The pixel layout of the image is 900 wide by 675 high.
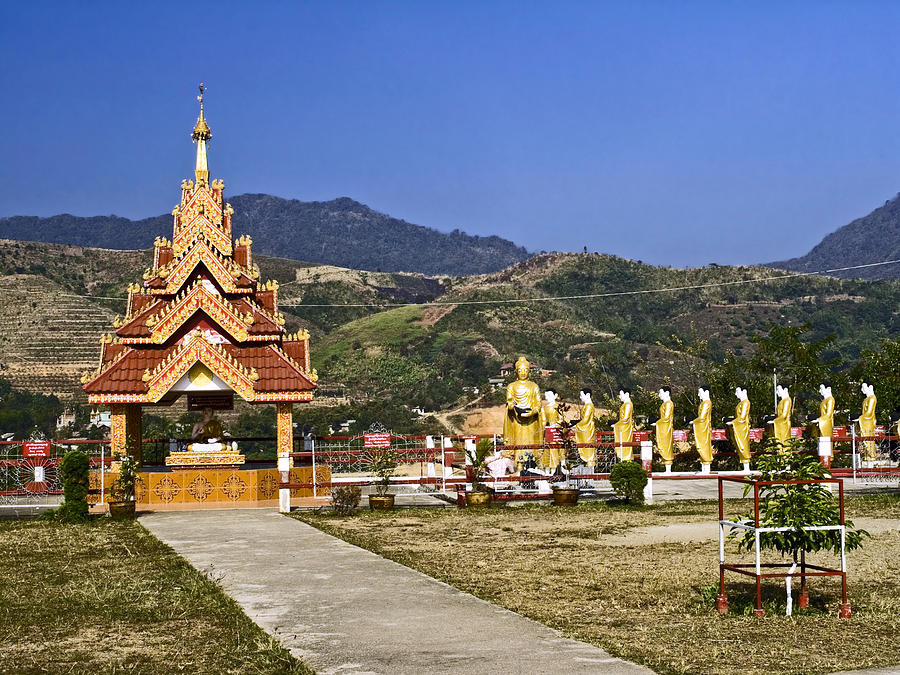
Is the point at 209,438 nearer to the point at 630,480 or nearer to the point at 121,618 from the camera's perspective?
the point at 630,480

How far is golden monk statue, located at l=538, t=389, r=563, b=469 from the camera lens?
26406 millimetres

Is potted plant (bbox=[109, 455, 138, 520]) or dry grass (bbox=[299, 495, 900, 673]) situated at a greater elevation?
potted plant (bbox=[109, 455, 138, 520])

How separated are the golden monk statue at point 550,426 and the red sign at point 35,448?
11429 millimetres

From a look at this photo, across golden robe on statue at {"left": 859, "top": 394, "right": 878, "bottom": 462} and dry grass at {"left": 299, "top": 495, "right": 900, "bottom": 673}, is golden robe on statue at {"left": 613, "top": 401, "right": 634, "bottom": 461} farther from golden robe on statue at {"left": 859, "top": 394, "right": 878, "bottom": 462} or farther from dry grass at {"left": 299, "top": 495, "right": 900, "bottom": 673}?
dry grass at {"left": 299, "top": 495, "right": 900, "bottom": 673}

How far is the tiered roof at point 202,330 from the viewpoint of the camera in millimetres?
24922

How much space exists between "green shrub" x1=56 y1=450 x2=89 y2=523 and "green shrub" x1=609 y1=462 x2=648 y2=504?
10523 mm

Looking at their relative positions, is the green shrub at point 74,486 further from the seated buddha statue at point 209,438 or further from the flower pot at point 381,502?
the flower pot at point 381,502

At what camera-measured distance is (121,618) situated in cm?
1081

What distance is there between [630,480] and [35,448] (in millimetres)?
13495

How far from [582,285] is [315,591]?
93635 millimetres

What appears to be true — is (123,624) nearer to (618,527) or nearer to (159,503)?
(618,527)

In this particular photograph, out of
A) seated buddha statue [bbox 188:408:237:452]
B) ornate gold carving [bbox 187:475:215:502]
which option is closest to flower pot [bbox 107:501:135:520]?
ornate gold carving [bbox 187:475:215:502]

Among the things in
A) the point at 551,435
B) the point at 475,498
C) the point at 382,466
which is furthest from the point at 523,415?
the point at 382,466

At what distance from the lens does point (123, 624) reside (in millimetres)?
10508
